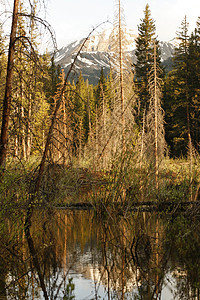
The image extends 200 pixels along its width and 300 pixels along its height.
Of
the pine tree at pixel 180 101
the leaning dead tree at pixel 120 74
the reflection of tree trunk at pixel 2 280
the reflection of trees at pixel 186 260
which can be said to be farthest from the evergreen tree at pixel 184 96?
the reflection of tree trunk at pixel 2 280

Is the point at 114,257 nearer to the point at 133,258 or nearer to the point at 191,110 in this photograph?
the point at 133,258

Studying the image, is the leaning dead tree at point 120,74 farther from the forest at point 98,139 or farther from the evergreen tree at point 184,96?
the evergreen tree at point 184,96

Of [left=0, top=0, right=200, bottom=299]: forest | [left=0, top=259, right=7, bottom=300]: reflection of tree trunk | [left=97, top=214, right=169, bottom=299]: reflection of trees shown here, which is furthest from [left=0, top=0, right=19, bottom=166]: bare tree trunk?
[left=97, top=214, right=169, bottom=299]: reflection of trees

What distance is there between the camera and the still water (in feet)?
17.4

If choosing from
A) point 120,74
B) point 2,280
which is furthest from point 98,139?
point 2,280

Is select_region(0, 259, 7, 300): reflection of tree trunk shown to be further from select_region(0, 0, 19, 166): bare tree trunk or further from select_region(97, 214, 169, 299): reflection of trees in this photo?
select_region(0, 0, 19, 166): bare tree trunk

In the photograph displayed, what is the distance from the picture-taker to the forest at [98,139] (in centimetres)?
772

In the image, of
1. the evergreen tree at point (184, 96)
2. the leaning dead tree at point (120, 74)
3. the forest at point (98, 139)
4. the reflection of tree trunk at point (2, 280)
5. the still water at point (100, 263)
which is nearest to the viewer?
the reflection of tree trunk at point (2, 280)

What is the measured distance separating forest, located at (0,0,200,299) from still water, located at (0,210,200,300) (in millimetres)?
175

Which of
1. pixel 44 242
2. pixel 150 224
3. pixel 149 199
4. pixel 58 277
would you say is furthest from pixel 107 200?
pixel 58 277

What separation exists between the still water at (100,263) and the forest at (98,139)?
17cm

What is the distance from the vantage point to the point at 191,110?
31906 millimetres

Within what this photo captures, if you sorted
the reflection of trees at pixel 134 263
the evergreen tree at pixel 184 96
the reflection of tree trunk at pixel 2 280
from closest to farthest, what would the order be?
the reflection of tree trunk at pixel 2 280 → the reflection of trees at pixel 134 263 → the evergreen tree at pixel 184 96

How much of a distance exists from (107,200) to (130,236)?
2.28 meters
